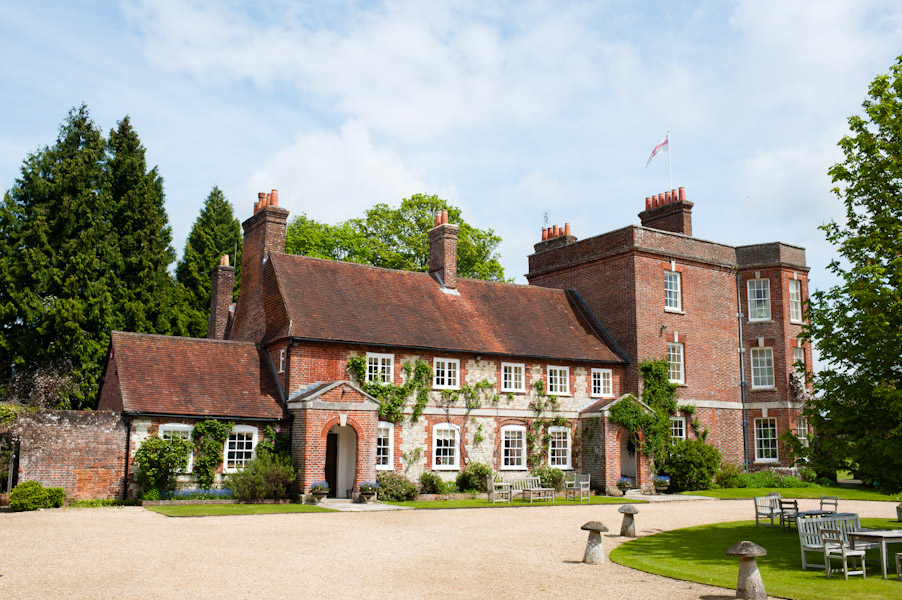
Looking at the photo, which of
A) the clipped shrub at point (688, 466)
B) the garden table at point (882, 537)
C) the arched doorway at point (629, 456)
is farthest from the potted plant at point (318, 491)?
the garden table at point (882, 537)

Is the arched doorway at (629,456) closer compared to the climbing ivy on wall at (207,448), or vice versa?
the climbing ivy on wall at (207,448)

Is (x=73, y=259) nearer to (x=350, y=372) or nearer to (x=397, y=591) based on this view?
(x=350, y=372)

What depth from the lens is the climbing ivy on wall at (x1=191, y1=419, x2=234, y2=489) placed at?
915 inches

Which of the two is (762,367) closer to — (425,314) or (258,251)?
(425,314)

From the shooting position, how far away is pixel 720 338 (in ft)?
113

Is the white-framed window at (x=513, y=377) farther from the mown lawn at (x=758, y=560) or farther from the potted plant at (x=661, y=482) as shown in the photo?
the mown lawn at (x=758, y=560)

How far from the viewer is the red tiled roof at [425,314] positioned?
88.4 feet

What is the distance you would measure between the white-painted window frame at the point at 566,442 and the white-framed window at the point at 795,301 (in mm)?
11801

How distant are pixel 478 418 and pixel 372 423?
16.5 ft

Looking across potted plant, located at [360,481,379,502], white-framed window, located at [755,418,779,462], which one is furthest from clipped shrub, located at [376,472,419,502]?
white-framed window, located at [755,418,779,462]

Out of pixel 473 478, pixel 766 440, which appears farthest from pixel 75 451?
pixel 766 440

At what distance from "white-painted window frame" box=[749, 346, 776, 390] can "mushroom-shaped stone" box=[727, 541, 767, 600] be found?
2568 cm

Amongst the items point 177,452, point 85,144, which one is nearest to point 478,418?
point 177,452

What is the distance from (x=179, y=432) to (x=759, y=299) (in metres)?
24.9
